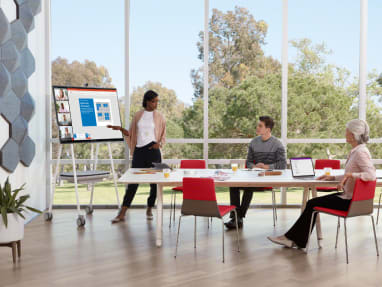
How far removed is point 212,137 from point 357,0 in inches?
117

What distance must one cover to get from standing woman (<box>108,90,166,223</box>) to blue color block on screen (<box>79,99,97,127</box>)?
56cm

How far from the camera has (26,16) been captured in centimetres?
583

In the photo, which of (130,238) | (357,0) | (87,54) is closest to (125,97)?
(87,54)

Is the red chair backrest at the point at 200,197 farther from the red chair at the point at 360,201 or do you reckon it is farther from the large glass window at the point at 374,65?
the large glass window at the point at 374,65

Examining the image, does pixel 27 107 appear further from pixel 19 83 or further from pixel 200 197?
pixel 200 197

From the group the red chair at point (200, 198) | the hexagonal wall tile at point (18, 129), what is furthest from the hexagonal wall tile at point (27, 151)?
the red chair at point (200, 198)

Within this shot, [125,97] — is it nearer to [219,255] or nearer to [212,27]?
[212,27]

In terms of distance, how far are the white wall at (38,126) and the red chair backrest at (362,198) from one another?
3908 mm

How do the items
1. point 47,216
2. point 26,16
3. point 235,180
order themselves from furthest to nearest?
1. point 47,216
2. point 26,16
3. point 235,180

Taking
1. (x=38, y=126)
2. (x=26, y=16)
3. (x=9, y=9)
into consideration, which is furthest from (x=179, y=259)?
(x=26, y=16)

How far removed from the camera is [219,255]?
4.39m

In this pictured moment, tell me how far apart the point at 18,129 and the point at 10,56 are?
871 mm

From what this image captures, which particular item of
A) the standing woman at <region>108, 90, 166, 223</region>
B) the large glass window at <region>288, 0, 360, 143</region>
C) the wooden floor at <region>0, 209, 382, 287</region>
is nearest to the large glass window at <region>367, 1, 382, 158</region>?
the large glass window at <region>288, 0, 360, 143</region>

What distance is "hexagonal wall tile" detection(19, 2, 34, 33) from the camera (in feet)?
18.7
